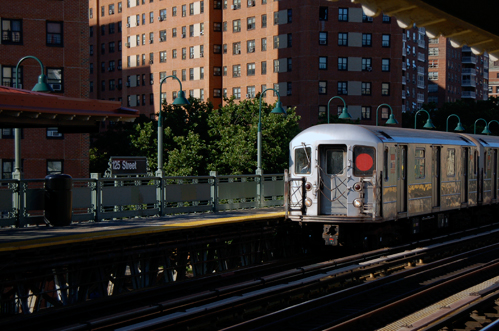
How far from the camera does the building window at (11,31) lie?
133 feet

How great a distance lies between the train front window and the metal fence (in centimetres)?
505

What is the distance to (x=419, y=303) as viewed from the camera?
12711mm

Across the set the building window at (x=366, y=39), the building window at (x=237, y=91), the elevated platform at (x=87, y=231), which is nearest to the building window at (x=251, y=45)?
the building window at (x=237, y=91)

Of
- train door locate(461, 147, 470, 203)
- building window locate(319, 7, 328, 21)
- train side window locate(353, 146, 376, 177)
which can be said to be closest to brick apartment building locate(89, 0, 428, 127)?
building window locate(319, 7, 328, 21)

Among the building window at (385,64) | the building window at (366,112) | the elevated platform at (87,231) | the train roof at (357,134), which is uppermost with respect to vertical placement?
the building window at (385,64)

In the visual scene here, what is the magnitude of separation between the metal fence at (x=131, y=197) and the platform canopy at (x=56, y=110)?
1.90 meters

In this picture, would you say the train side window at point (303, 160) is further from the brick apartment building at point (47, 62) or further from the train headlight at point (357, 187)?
the brick apartment building at point (47, 62)

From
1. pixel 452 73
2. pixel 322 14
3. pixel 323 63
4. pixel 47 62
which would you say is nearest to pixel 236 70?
pixel 323 63

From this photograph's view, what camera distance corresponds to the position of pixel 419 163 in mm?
19578

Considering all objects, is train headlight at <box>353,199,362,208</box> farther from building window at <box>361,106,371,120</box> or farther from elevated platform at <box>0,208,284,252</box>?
building window at <box>361,106,371,120</box>

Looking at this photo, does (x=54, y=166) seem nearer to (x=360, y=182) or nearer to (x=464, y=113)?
(x=360, y=182)

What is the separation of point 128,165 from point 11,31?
64.5ft

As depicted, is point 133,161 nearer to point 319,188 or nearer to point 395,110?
point 319,188

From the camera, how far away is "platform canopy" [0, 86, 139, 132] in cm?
1224
